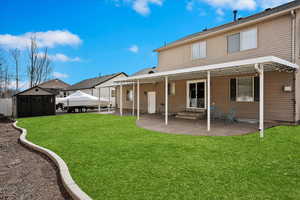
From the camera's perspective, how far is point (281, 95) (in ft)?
27.2

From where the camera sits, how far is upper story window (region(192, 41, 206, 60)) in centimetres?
1201

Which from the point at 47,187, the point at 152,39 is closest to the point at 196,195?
the point at 47,187

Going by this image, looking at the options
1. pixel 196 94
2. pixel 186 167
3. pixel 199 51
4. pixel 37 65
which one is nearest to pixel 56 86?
pixel 37 65

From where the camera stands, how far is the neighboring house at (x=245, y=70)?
7.88m

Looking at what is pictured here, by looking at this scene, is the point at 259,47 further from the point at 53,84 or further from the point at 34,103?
the point at 53,84

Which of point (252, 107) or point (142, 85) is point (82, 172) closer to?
point (252, 107)

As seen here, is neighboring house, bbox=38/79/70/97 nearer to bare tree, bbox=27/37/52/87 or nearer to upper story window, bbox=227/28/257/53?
bare tree, bbox=27/37/52/87

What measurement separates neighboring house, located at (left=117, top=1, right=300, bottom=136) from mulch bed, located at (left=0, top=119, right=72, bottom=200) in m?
5.90

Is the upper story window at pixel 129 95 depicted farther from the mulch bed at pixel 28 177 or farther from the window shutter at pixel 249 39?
the mulch bed at pixel 28 177

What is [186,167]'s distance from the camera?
3.64m

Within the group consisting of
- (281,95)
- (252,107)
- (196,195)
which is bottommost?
(196,195)

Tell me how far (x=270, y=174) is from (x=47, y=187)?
427 centimetres

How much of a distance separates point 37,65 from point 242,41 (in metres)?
30.8

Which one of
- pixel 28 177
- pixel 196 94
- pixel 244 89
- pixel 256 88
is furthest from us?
pixel 196 94
